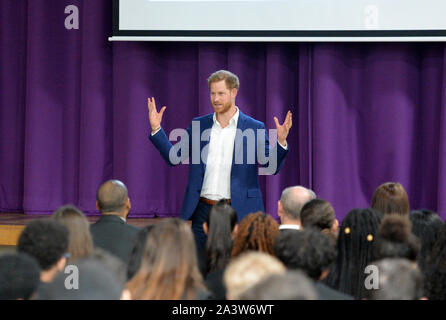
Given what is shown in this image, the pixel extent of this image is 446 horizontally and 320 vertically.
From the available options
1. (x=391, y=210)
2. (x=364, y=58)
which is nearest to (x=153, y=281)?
(x=391, y=210)

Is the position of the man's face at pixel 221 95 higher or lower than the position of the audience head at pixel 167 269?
higher

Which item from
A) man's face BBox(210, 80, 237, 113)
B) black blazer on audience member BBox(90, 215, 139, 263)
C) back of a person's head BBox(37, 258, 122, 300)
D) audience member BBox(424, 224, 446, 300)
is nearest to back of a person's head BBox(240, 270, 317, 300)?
back of a person's head BBox(37, 258, 122, 300)

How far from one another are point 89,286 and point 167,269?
0.36m

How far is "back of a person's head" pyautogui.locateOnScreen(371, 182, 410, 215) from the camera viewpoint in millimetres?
2684

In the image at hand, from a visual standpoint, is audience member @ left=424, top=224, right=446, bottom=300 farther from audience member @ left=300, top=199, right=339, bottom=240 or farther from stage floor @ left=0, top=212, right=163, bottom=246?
stage floor @ left=0, top=212, right=163, bottom=246

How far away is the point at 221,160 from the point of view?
3.33m

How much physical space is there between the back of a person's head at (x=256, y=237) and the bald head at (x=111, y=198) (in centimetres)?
66

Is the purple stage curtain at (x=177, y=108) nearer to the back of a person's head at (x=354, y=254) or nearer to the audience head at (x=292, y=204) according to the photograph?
the audience head at (x=292, y=204)

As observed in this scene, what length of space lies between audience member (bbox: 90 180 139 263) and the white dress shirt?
699mm

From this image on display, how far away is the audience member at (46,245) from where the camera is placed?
6.24 feet

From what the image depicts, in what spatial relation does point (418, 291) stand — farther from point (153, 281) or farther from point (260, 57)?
point (260, 57)

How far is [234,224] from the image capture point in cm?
247

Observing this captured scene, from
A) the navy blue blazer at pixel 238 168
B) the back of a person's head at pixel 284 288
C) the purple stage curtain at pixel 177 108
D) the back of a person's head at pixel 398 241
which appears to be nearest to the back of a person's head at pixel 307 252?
A: the back of a person's head at pixel 398 241

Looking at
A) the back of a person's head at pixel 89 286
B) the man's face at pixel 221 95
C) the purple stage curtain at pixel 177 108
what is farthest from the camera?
the purple stage curtain at pixel 177 108
